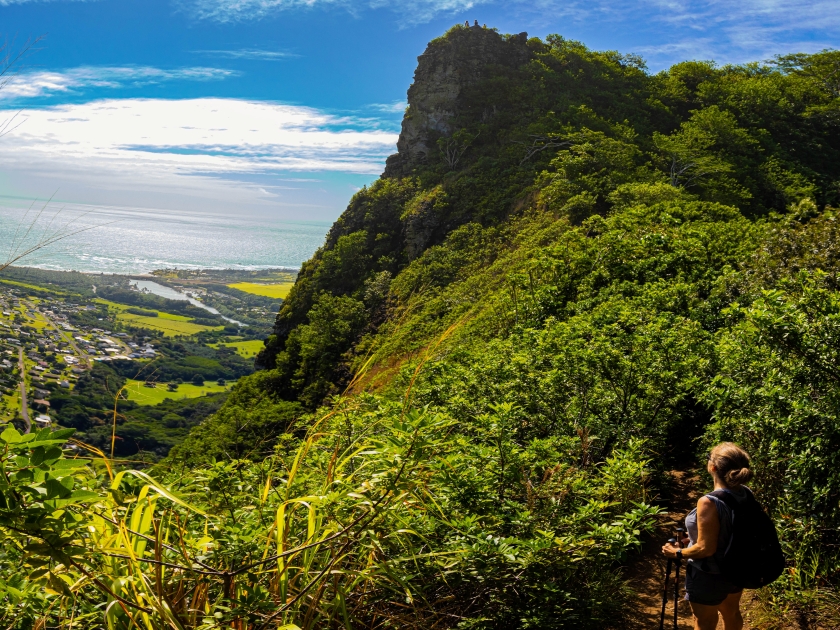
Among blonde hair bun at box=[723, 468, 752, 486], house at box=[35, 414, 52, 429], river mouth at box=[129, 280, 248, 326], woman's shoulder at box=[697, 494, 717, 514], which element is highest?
house at box=[35, 414, 52, 429]

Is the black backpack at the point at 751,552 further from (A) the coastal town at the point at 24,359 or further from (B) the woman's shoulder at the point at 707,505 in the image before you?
(A) the coastal town at the point at 24,359

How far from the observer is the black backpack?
3.10 m

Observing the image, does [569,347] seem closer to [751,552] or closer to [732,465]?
[732,465]

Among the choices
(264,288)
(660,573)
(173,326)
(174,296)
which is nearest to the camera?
(660,573)

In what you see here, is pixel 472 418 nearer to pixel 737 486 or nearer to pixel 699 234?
pixel 737 486

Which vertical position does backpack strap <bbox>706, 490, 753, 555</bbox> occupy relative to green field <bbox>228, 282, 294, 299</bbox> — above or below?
above

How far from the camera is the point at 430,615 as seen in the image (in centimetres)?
280

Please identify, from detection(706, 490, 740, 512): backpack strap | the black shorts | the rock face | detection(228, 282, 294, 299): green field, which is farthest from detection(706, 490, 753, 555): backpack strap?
detection(228, 282, 294, 299): green field

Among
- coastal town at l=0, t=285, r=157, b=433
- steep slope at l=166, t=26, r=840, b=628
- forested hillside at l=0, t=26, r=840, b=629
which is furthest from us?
steep slope at l=166, t=26, r=840, b=628

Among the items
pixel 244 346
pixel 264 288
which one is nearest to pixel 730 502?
pixel 244 346

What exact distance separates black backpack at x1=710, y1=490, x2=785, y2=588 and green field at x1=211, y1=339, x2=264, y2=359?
2166 inches

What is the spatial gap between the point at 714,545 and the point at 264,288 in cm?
9053

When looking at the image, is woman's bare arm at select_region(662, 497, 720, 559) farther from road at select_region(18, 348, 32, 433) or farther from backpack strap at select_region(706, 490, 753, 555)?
road at select_region(18, 348, 32, 433)

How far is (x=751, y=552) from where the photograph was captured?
3.11m
